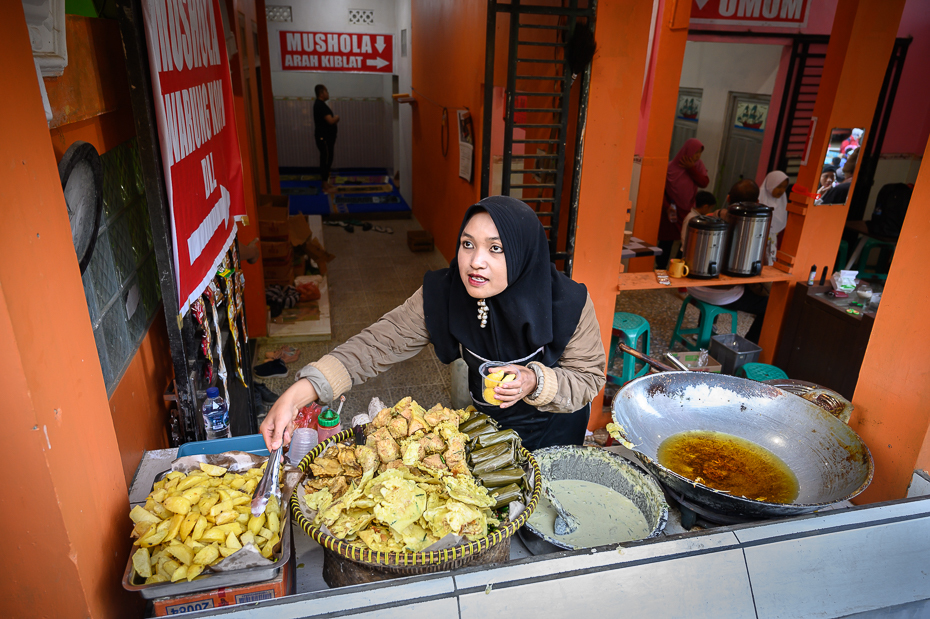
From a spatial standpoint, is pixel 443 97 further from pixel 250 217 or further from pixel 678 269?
pixel 678 269

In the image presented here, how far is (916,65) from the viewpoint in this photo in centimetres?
741

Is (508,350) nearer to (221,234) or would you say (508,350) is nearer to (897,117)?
(221,234)

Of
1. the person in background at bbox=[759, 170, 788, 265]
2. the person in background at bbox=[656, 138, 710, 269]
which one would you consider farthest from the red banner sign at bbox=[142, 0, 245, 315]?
the person in background at bbox=[656, 138, 710, 269]

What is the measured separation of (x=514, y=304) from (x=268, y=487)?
977 millimetres

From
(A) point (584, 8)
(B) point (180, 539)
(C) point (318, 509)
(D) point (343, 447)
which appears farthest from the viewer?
(A) point (584, 8)

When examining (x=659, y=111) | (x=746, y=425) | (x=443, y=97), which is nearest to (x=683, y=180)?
(x=659, y=111)

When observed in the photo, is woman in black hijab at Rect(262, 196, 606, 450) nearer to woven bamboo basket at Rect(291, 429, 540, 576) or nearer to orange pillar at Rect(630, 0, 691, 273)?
woven bamboo basket at Rect(291, 429, 540, 576)

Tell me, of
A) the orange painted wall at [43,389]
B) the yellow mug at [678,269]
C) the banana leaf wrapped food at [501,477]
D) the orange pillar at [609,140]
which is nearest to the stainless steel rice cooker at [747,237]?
the yellow mug at [678,269]

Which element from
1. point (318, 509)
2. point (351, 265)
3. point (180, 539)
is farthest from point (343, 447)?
point (351, 265)

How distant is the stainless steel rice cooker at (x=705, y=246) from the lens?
14.0 feet

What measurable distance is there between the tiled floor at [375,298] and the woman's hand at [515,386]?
2.92 metres

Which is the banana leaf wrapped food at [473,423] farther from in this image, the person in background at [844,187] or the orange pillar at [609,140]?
the person in background at [844,187]

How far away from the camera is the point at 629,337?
4.50 m

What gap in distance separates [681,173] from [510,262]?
6166mm
